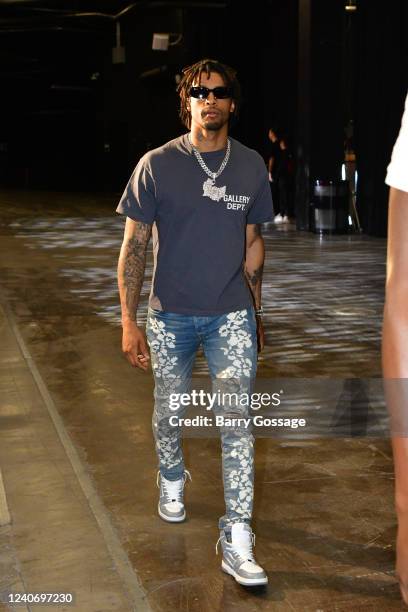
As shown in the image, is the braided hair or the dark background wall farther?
the dark background wall

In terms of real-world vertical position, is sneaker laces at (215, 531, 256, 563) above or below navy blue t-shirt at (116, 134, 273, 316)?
below

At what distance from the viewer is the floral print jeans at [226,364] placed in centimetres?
382

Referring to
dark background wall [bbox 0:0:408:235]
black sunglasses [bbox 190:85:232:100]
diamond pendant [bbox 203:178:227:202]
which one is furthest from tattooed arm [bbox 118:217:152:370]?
dark background wall [bbox 0:0:408:235]

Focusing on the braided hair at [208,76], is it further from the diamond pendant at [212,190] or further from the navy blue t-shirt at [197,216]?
the diamond pendant at [212,190]

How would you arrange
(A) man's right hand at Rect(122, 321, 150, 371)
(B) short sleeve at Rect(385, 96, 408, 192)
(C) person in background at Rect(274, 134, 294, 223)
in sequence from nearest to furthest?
1. (B) short sleeve at Rect(385, 96, 408, 192)
2. (A) man's right hand at Rect(122, 321, 150, 371)
3. (C) person in background at Rect(274, 134, 294, 223)

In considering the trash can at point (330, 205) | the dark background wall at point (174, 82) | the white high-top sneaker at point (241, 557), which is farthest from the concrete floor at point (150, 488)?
the dark background wall at point (174, 82)

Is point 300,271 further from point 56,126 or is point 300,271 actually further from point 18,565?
point 56,126

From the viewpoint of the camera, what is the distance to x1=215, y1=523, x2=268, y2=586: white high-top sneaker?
3773 millimetres

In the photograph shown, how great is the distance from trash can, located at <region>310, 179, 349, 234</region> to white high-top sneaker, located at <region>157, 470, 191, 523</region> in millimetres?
13194

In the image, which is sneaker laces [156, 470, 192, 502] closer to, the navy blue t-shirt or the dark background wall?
the navy blue t-shirt

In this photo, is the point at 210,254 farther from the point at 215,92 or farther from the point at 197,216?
the point at 215,92

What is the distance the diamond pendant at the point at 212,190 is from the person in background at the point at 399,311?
95.0 inches

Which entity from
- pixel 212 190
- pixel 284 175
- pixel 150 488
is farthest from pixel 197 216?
pixel 284 175

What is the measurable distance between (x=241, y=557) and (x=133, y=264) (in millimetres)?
1131
